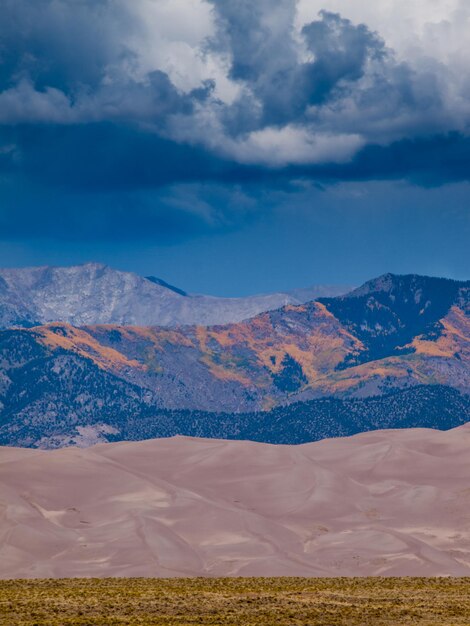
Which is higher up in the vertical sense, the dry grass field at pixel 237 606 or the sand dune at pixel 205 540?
the sand dune at pixel 205 540

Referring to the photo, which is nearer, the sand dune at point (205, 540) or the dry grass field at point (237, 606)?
the dry grass field at point (237, 606)

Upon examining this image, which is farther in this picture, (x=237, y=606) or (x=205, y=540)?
(x=205, y=540)

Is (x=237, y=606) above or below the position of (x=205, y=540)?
below

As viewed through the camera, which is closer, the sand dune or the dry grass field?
the dry grass field

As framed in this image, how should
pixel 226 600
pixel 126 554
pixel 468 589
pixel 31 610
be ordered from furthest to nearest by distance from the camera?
pixel 126 554 < pixel 468 589 < pixel 226 600 < pixel 31 610

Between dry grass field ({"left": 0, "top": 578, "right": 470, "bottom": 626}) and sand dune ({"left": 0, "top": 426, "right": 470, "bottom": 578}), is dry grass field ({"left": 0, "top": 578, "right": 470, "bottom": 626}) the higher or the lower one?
the lower one

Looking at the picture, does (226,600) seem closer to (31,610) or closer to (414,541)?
(31,610)

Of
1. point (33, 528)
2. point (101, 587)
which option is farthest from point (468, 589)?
point (33, 528)

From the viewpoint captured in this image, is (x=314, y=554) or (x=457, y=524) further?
(x=457, y=524)
